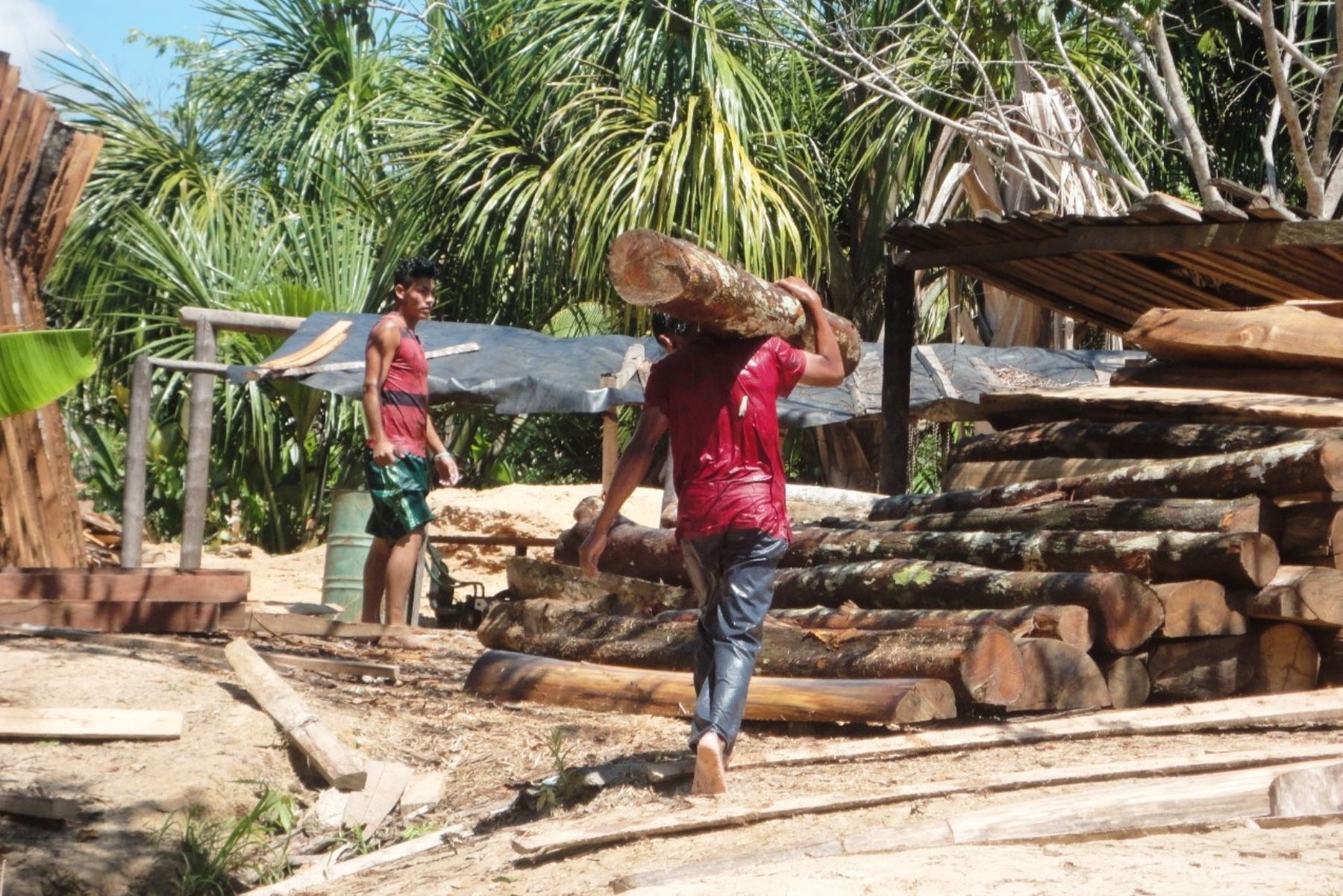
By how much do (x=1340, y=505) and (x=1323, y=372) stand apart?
1370 mm

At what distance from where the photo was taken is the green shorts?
8719mm

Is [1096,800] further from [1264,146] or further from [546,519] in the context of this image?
[546,519]

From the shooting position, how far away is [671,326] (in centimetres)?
568

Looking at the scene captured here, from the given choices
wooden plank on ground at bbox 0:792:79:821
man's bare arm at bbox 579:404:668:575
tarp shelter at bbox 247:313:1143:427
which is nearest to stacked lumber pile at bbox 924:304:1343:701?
tarp shelter at bbox 247:313:1143:427

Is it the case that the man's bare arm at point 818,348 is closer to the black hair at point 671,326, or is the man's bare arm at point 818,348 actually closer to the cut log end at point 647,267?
the black hair at point 671,326

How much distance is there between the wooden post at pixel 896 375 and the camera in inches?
394

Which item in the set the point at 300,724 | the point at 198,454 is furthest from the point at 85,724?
the point at 198,454

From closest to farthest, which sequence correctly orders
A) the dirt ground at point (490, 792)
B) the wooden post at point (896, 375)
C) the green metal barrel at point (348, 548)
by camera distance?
the dirt ground at point (490, 792)
the wooden post at point (896, 375)
the green metal barrel at point (348, 548)

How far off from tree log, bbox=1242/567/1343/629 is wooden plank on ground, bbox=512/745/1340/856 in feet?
4.45

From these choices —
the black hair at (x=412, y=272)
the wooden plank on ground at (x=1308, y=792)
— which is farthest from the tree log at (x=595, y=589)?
the wooden plank on ground at (x=1308, y=792)

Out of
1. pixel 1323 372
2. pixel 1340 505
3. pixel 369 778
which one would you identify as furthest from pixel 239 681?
pixel 1323 372

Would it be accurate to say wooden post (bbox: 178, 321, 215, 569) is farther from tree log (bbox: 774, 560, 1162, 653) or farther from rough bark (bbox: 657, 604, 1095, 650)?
tree log (bbox: 774, 560, 1162, 653)

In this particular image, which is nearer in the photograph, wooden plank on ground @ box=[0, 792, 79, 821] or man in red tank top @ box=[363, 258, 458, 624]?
wooden plank on ground @ box=[0, 792, 79, 821]

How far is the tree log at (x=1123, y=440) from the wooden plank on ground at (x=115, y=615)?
436 centimetres
